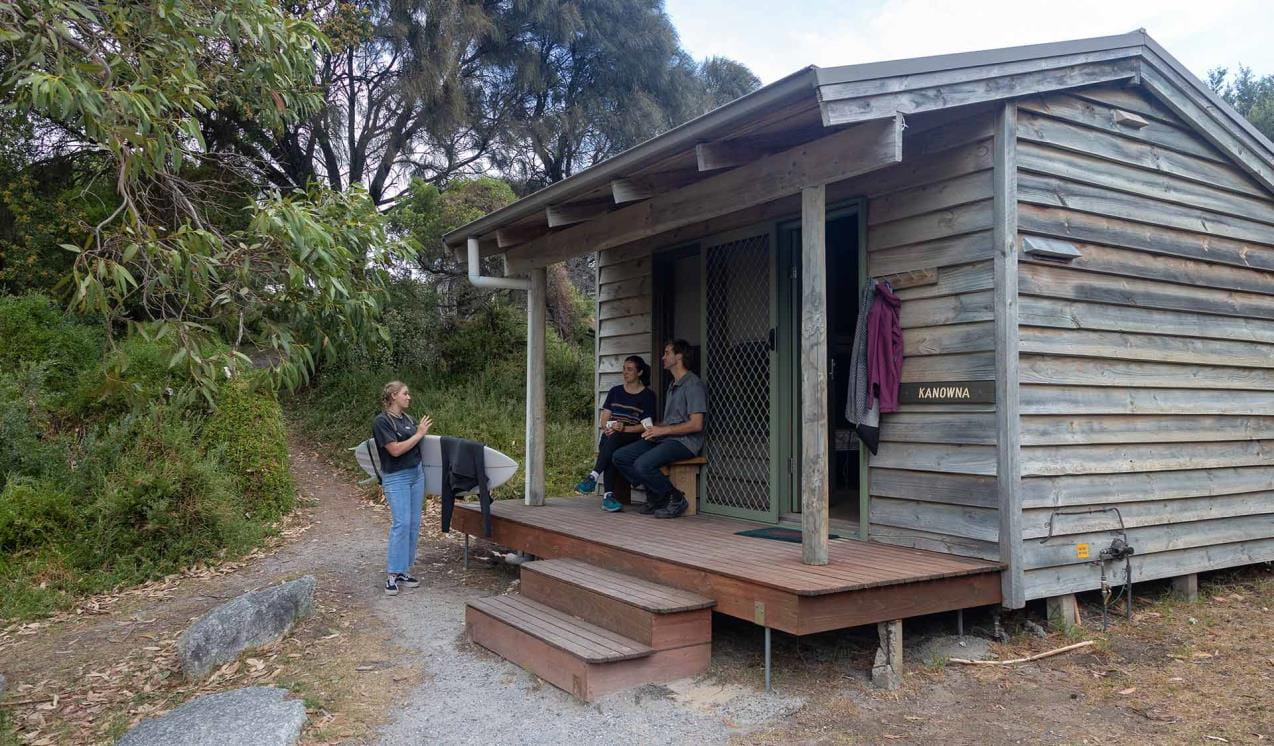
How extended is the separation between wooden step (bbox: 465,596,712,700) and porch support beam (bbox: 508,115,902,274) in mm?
2337

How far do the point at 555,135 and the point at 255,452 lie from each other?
30.3ft

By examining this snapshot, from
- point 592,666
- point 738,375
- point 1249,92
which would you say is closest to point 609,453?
point 738,375

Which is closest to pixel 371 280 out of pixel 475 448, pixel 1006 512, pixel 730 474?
pixel 475 448

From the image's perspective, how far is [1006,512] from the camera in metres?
4.22

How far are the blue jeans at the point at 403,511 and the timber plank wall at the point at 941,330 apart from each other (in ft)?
9.88

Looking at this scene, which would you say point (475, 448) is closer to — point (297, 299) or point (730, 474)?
point (730, 474)

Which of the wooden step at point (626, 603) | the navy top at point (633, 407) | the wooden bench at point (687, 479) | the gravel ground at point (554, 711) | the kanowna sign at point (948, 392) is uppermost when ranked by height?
the kanowna sign at point (948, 392)

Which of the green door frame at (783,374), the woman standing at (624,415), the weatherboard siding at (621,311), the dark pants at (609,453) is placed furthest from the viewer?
the weatherboard siding at (621,311)

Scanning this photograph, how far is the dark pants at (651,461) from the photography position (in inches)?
233

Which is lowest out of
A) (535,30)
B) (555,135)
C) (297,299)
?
(297,299)

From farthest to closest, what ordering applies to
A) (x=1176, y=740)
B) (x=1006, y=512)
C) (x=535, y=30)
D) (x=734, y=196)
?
(x=535, y=30) < (x=734, y=196) < (x=1006, y=512) < (x=1176, y=740)

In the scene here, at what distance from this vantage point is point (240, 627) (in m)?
4.51

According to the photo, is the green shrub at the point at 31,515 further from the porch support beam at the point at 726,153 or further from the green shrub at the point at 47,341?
the porch support beam at the point at 726,153

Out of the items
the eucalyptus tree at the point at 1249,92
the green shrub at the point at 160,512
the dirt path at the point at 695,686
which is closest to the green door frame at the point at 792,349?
the dirt path at the point at 695,686
